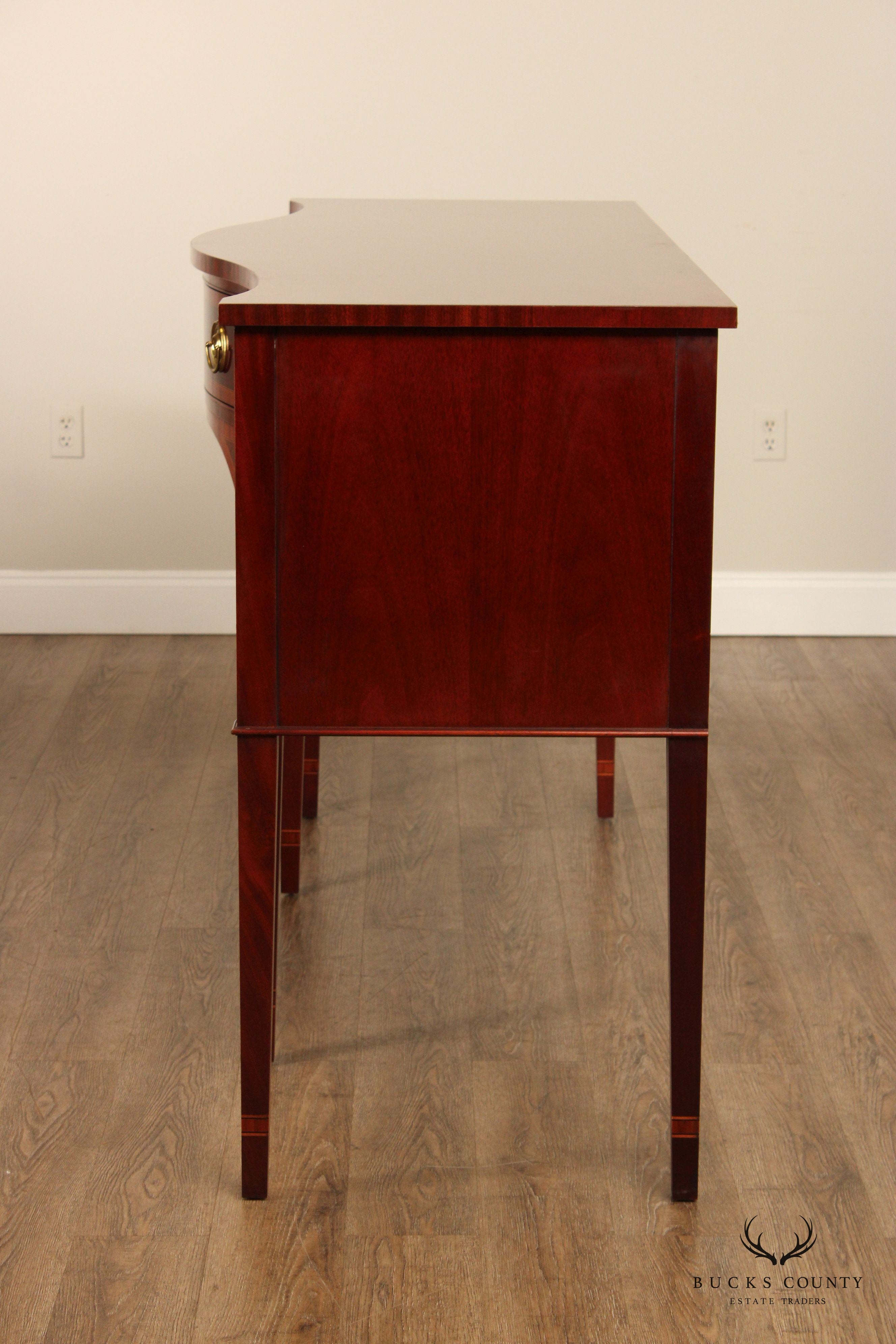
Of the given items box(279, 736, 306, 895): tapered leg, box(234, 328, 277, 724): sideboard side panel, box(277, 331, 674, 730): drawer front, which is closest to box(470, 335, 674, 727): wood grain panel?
box(277, 331, 674, 730): drawer front

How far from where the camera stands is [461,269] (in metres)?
1.32

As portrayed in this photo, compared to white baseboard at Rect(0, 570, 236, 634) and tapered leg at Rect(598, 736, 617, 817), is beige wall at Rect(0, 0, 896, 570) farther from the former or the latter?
tapered leg at Rect(598, 736, 617, 817)

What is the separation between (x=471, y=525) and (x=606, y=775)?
954 millimetres

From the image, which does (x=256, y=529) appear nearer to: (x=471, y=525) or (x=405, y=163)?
(x=471, y=525)

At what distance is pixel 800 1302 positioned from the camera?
1.19 metres

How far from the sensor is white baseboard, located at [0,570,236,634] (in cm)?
289

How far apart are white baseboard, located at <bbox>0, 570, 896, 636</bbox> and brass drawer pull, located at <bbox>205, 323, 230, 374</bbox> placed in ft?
5.46

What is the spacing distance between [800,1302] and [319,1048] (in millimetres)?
576

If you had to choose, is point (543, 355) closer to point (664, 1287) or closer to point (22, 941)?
point (664, 1287)

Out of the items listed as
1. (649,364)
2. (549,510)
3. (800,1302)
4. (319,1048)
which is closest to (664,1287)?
(800,1302)

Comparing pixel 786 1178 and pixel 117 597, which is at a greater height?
pixel 117 597

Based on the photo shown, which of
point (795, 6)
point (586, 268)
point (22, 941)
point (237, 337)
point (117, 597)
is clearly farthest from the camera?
point (117, 597)

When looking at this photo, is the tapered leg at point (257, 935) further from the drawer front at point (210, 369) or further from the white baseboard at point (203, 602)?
the white baseboard at point (203, 602)

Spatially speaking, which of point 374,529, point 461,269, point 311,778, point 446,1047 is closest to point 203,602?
point 311,778
